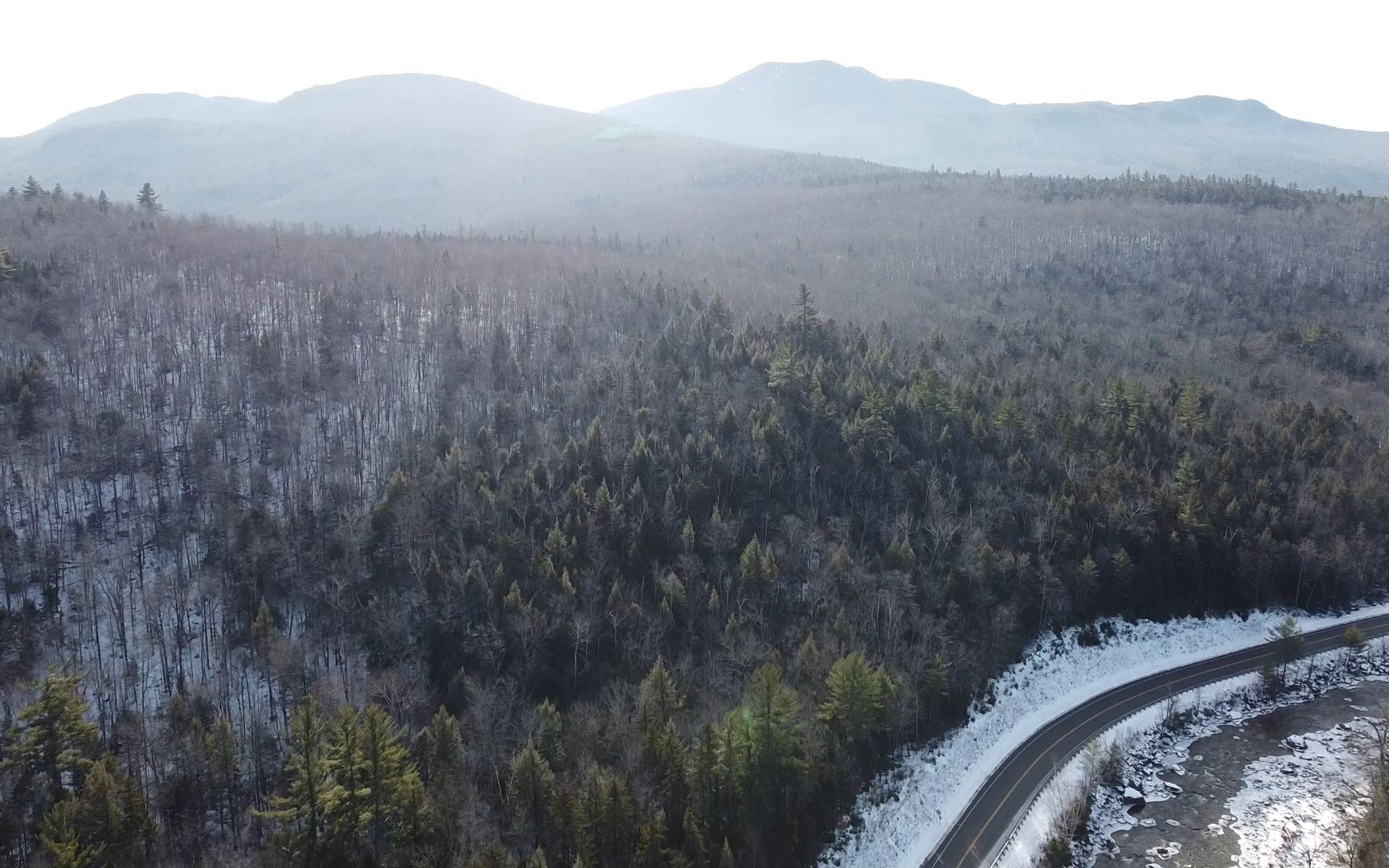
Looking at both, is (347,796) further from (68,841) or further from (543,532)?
(543,532)

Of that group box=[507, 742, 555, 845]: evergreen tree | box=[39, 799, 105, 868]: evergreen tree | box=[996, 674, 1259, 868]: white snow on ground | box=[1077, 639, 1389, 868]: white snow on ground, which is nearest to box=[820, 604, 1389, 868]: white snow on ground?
box=[996, 674, 1259, 868]: white snow on ground

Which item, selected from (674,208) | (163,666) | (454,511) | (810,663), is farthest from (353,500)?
(674,208)

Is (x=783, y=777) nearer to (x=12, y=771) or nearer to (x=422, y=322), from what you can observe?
(x=12, y=771)

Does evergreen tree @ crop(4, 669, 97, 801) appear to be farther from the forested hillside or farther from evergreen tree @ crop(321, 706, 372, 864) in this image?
evergreen tree @ crop(321, 706, 372, 864)

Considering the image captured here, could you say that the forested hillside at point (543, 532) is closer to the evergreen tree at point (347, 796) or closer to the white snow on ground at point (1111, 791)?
the evergreen tree at point (347, 796)

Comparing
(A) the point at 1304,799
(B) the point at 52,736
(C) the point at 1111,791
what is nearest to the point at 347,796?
(B) the point at 52,736

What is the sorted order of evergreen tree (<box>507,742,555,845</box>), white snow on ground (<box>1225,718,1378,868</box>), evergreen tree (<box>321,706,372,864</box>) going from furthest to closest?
white snow on ground (<box>1225,718,1378,868</box>) → evergreen tree (<box>507,742,555,845</box>) → evergreen tree (<box>321,706,372,864</box>)
